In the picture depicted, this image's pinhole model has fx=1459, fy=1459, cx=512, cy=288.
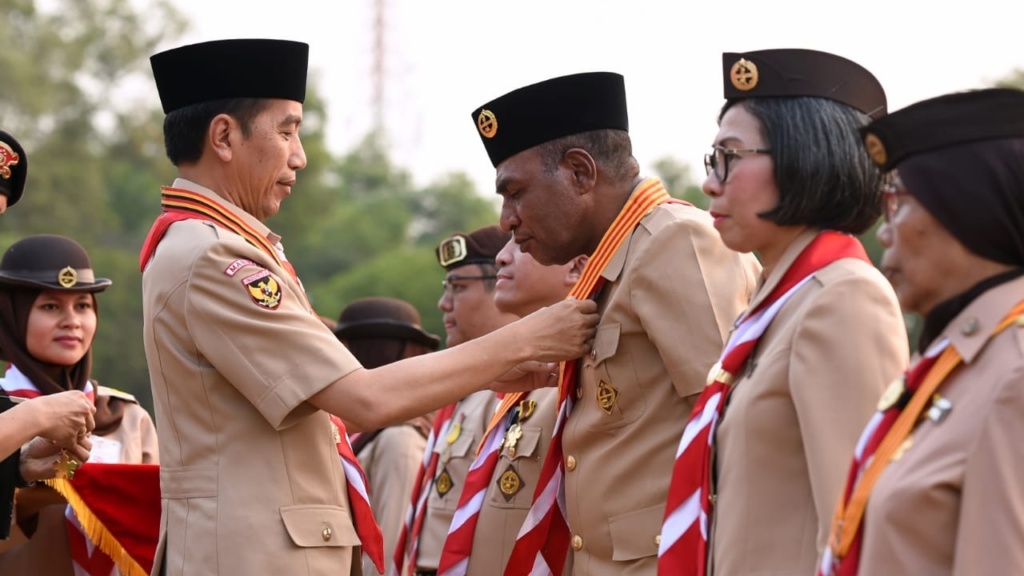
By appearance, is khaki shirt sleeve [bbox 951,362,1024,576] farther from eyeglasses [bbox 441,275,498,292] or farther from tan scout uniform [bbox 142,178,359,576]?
eyeglasses [bbox 441,275,498,292]

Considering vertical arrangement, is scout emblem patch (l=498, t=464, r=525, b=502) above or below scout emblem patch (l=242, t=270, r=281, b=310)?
below

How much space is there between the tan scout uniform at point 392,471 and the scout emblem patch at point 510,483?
8.42ft

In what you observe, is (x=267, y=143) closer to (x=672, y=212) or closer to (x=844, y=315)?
(x=672, y=212)

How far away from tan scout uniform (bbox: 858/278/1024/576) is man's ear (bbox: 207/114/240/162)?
265 centimetres

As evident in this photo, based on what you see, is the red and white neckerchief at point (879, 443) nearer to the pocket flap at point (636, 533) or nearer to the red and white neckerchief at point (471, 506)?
the pocket flap at point (636, 533)

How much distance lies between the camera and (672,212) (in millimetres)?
4633

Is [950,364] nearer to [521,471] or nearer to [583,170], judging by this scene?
[583,170]

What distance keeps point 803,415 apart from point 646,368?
111cm

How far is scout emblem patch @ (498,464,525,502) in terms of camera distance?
563 centimetres

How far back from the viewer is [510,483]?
5652mm

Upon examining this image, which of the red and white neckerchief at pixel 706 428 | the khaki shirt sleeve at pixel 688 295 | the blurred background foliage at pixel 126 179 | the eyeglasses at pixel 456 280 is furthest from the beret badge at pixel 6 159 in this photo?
the blurred background foliage at pixel 126 179

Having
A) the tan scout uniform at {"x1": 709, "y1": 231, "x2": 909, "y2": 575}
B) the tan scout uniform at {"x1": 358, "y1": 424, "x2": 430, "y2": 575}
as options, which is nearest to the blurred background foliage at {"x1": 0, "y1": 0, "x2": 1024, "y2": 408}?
the tan scout uniform at {"x1": 358, "y1": 424, "x2": 430, "y2": 575}

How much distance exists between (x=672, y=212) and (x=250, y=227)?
4.55ft

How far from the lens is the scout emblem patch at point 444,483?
6949 millimetres
